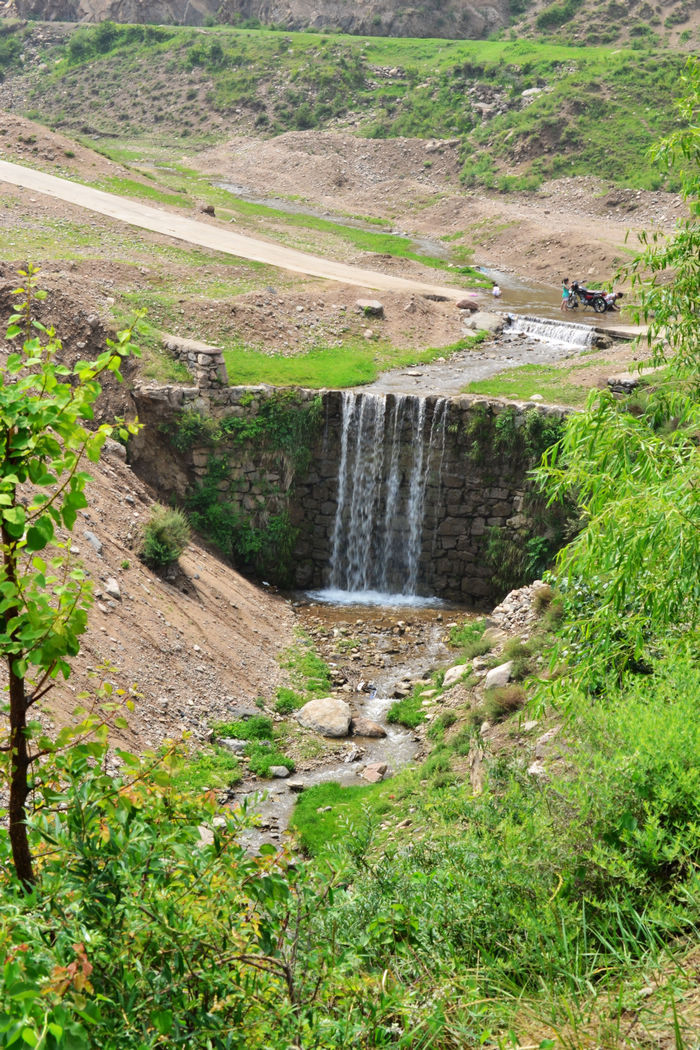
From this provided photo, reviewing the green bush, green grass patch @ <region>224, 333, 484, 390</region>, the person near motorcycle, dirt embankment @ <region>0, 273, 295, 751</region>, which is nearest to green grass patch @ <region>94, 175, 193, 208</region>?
the person near motorcycle

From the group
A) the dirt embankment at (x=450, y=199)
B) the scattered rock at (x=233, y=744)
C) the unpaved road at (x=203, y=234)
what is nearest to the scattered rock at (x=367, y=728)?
the scattered rock at (x=233, y=744)

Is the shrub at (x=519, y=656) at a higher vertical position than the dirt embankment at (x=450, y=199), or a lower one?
lower

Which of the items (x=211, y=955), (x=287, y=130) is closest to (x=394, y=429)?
(x=211, y=955)

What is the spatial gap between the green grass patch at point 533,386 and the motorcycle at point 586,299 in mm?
7934

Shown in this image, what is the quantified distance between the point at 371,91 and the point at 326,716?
4894cm

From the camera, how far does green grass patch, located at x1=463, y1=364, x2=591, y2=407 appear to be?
19266mm

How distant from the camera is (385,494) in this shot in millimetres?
19672

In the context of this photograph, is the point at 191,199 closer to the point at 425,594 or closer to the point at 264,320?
the point at 264,320

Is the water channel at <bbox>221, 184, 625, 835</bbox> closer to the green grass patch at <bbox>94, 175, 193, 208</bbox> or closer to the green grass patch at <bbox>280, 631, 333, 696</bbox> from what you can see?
the green grass patch at <bbox>280, 631, 333, 696</bbox>

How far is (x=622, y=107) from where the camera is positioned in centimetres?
4625

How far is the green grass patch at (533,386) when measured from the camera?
19.3 meters

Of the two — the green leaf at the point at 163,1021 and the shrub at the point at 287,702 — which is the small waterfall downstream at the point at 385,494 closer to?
the shrub at the point at 287,702

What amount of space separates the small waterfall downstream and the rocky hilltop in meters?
52.1

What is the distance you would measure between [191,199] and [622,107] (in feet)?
71.7
